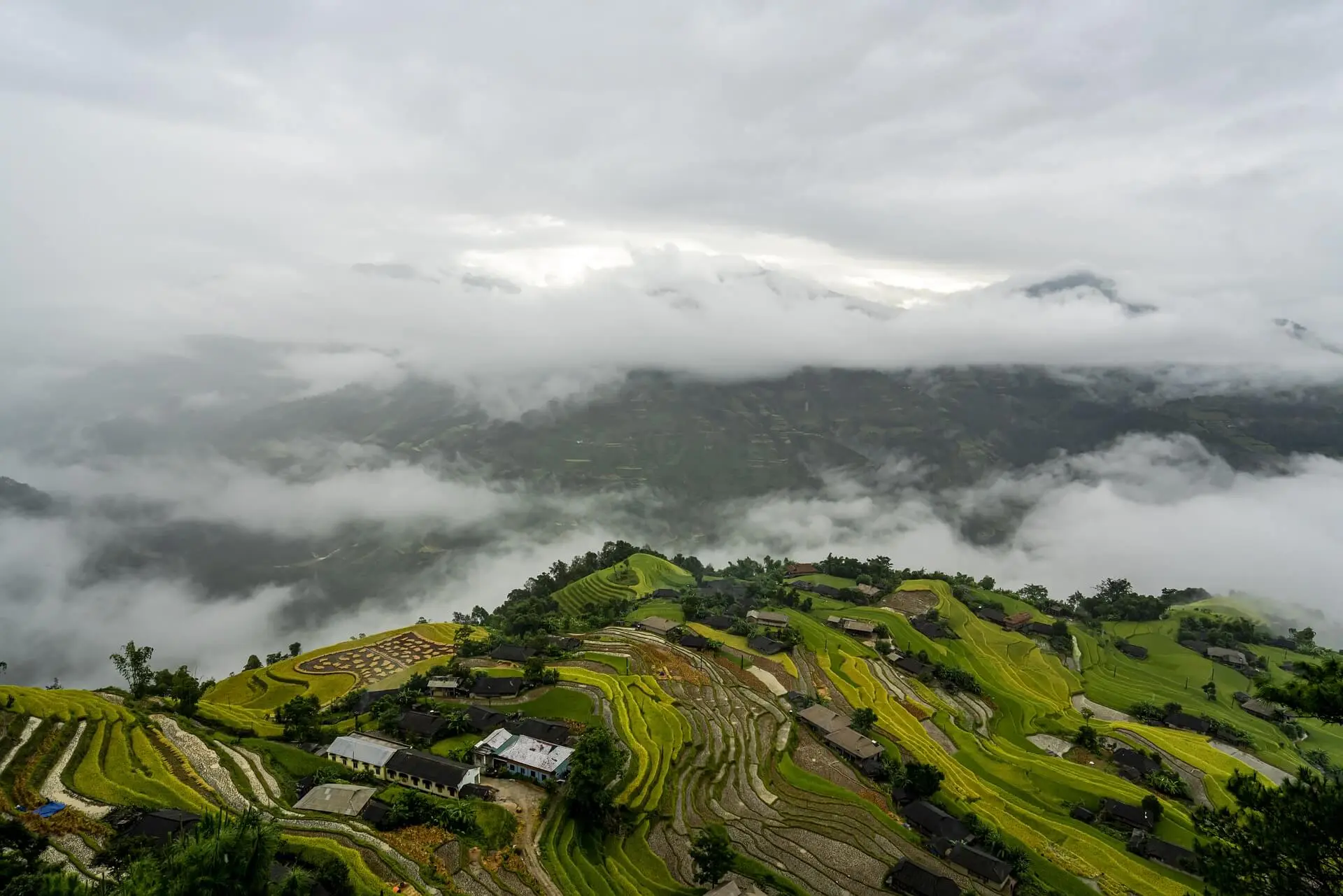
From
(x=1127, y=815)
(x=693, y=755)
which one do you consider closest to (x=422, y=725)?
(x=693, y=755)

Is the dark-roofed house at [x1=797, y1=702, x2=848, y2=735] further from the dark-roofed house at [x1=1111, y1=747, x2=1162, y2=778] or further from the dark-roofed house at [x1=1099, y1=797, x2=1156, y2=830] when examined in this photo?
the dark-roofed house at [x1=1111, y1=747, x2=1162, y2=778]

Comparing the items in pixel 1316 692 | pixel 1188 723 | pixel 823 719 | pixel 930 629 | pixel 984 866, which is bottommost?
pixel 1188 723

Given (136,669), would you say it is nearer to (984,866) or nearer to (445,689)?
(445,689)

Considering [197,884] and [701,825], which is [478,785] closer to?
[701,825]

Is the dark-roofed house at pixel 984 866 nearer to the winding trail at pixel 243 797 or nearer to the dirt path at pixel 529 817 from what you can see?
the dirt path at pixel 529 817

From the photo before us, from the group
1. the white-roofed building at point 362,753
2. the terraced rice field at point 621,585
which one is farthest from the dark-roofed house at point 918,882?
the terraced rice field at point 621,585
